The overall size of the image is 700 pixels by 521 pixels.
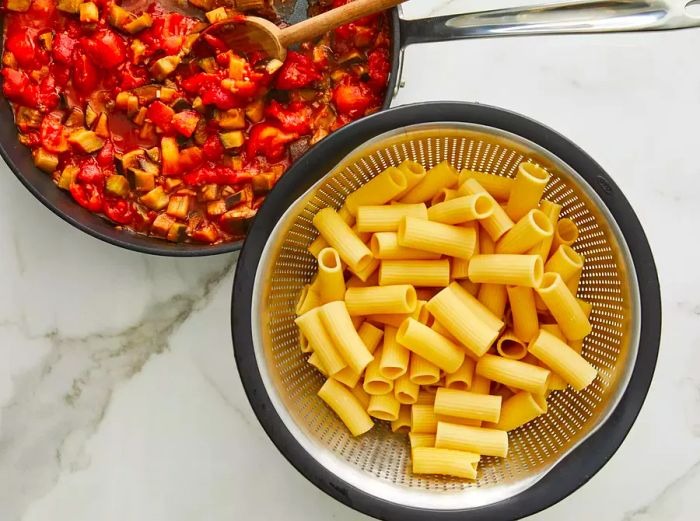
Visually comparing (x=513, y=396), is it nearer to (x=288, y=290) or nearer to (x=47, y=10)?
(x=288, y=290)

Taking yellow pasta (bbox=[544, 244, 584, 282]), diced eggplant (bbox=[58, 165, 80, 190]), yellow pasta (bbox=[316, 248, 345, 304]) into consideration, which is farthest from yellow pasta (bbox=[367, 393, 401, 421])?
diced eggplant (bbox=[58, 165, 80, 190])

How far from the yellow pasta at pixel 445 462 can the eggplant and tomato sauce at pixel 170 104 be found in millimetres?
720

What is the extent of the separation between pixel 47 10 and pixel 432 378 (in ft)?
4.42

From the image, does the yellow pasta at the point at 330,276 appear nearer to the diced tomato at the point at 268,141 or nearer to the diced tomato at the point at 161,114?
the diced tomato at the point at 268,141

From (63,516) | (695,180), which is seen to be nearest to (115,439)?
(63,516)

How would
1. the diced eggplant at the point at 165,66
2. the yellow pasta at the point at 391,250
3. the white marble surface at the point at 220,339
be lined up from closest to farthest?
the yellow pasta at the point at 391,250 < the diced eggplant at the point at 165,66 < the white marble surface at the point at 220,339

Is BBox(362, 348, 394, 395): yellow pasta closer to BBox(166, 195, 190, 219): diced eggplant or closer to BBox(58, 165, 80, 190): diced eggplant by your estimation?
BBox(166, 195, 190, 219): diced eggplant

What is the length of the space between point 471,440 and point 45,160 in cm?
125

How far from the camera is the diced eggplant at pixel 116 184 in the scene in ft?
6.46

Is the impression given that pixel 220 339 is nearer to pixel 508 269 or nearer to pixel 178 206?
pixel 178 206

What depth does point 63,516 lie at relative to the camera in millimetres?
2164

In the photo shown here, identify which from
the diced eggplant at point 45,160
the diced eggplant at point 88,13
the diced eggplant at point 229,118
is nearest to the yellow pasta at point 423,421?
the diced eggplant at point 229,118

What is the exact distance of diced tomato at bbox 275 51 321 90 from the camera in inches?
77.7

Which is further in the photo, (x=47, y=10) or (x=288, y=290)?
(x=47, y=10)
